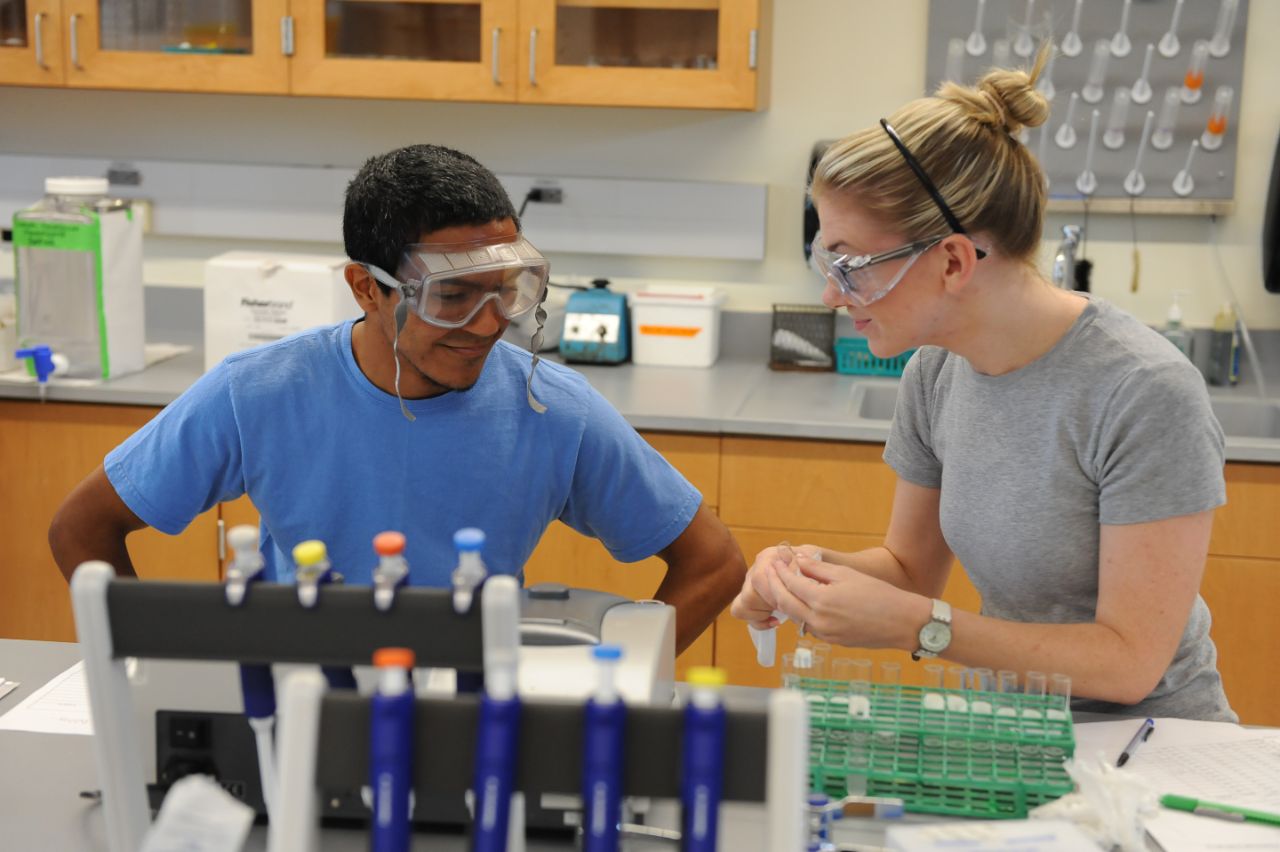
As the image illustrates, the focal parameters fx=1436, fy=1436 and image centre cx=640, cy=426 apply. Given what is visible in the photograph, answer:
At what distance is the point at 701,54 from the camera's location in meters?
3.11

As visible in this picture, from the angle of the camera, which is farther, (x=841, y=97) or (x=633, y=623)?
(x=841, y=97)

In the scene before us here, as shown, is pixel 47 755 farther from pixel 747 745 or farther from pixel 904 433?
pixel 904 433

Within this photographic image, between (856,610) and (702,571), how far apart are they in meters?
0.37

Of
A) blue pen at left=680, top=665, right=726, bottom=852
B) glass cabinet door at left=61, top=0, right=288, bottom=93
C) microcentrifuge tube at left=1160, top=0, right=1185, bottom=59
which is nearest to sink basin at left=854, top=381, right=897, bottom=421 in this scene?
microcentrifuge tube at left=1160, top=0, right=1185, bottom=59

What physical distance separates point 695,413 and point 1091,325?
4.28 feet

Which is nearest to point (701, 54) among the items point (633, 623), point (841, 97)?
point (841, 97)

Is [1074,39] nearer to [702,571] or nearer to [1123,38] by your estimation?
[1123,38]

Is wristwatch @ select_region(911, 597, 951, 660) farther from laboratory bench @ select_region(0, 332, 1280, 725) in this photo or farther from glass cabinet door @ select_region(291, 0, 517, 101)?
glass cabinet door @ select_region(291, 0, 517, 101)

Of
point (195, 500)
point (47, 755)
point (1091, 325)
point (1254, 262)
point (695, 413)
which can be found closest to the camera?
point (47, 755)

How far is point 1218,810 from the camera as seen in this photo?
1340mm

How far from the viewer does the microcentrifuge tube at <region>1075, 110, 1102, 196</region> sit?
3.25 metres

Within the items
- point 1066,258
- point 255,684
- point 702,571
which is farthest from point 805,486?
point 255,684

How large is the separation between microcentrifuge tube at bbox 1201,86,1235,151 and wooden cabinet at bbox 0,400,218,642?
2.34 m

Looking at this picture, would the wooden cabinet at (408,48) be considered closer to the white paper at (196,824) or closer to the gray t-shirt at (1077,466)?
the gray t-shirt at (1077,466)
